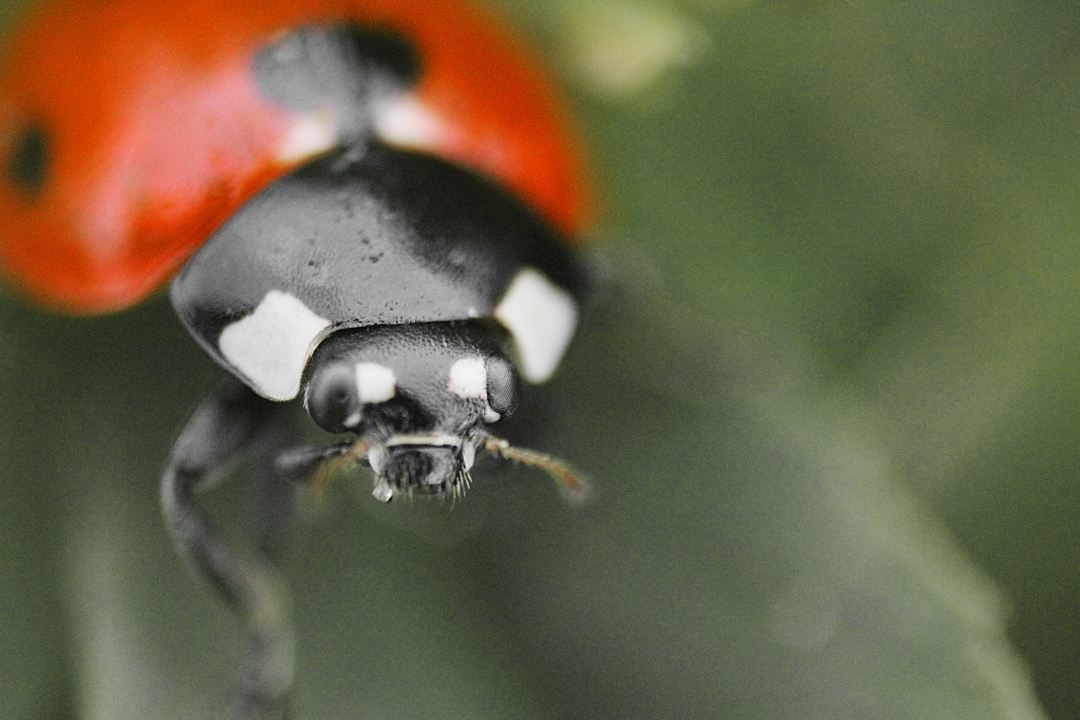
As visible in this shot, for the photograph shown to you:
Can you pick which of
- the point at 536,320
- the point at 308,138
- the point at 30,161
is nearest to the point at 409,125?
the point at 308,138

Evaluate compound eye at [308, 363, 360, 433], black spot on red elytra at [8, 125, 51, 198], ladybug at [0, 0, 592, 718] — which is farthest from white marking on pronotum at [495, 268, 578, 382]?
black spot on red elytra at [8, 125, 51, 198]

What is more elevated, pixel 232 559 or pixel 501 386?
pixel 501 386

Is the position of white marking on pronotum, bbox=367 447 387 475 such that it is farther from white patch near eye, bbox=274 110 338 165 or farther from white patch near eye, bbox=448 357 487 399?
white patch near eye, bbox=274 110 338 165

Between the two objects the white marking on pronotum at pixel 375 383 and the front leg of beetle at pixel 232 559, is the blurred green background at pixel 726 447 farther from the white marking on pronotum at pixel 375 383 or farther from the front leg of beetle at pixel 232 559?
→ the white marking on pronotum at pixel 375 383

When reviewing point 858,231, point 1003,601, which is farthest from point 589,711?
point 858,231

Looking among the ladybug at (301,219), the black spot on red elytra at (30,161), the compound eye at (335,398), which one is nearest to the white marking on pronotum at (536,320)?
the ladybug at (301,219)

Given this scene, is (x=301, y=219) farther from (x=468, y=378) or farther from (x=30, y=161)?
(x=30, y=161)
